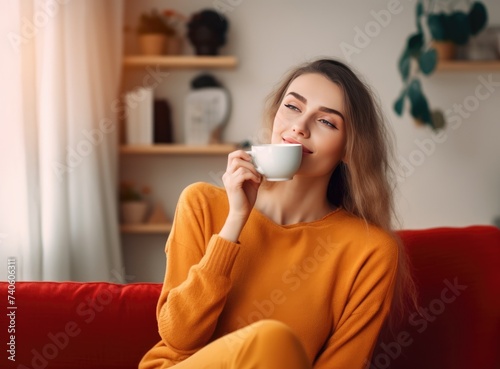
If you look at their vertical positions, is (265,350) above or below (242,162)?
below

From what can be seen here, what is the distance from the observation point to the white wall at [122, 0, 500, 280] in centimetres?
439

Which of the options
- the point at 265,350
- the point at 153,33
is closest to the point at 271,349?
the point at 265,350

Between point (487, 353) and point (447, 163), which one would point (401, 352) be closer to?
point (487, 353)

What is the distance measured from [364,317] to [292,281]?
176 millimetres

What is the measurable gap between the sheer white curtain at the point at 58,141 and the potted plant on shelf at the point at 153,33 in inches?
12.0

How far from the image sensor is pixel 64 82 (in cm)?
336

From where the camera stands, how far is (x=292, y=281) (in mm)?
1797

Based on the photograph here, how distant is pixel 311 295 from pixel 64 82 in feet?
6.29

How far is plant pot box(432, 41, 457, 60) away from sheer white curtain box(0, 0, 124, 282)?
1.76 m

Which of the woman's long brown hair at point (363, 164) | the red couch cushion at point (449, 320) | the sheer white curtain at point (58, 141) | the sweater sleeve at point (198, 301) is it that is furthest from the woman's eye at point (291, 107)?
the sheer white curtain at point (58, 141)

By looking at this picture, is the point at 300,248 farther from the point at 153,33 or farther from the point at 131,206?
the point at 153,33

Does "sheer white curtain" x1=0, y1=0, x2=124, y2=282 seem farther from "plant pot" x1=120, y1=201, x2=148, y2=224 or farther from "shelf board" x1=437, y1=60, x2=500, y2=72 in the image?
"shelf board" x1=437, y1=60, x2=500, y2=72

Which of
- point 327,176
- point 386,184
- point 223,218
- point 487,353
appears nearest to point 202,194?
point 223,218

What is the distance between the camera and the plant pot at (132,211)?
13.9 ft
